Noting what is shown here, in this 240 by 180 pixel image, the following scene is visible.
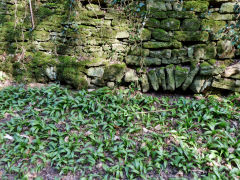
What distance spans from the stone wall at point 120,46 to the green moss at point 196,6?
0.08ft

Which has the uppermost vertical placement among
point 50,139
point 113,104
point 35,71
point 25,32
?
point 25,32

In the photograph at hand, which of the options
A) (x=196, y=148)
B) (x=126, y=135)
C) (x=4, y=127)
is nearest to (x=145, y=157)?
(x=126, y=135)

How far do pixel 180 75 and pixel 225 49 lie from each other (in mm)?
1340

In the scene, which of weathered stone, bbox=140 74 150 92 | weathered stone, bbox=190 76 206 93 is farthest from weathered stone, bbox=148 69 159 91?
weathered stone, bbox=190 76 206 93

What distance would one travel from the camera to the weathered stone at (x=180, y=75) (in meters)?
4.23

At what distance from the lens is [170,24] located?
4359 millimetres

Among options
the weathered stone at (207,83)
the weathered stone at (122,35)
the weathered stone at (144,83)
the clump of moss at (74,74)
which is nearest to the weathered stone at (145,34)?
the weathered stone at (122,35)

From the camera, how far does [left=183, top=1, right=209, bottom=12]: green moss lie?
13.9 ft

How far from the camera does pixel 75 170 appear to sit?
8.31ft

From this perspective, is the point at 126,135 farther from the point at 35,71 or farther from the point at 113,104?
the point at 35,71

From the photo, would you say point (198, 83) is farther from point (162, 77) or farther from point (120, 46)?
point (120, 46)

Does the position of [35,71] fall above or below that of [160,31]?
below

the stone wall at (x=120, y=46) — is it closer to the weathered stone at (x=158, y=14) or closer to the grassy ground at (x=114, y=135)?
the weathered stone at (x=158, y=14)

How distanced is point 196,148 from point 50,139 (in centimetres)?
260
